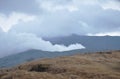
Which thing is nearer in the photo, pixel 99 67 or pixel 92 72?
pixel 92 72

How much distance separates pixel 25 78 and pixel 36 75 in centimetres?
432

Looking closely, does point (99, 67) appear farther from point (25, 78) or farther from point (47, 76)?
point (25, 78)

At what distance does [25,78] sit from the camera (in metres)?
98.2

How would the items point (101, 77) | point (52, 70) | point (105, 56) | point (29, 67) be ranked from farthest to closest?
point (105, 56), point (29, 67), point (52, 70), point (101, 77)

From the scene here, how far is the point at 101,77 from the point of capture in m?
105

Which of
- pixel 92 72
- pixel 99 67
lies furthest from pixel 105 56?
pixel 92 72

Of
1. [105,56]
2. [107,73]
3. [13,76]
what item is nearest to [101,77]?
[107,73]

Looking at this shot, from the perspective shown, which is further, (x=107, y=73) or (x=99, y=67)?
(x=99, y=67)

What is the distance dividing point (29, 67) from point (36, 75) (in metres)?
28.6

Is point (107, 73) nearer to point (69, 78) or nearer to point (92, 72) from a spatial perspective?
point (92, 72)

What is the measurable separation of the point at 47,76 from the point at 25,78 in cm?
746

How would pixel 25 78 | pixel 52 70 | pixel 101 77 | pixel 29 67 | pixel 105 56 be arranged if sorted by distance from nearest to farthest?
pixel 25 78
pixel 101 77
pixel 52 70
pixel 29 67
pixel 105 56

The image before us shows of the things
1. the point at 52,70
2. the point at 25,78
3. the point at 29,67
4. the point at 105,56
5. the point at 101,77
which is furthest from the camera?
the point at 105,56

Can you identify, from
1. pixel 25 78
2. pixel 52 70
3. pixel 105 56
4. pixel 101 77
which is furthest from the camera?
pixel 105 56
